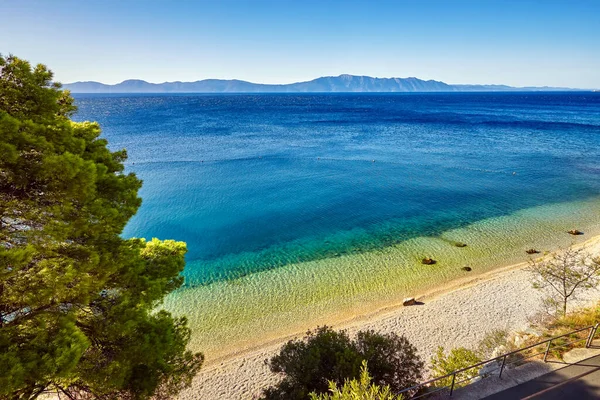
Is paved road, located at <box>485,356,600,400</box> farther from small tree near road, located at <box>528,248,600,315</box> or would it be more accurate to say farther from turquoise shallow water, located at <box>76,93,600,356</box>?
turquoise shallow water, located at <box>76,93,600,356</box>

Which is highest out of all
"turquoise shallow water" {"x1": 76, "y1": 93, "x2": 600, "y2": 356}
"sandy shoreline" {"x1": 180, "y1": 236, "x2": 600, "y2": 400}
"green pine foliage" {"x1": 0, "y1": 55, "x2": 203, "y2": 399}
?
"green pine foliage" {"x1": 0, "y1": 55, "x2": 203, "y2": 399}

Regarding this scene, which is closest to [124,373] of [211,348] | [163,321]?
[163,321]

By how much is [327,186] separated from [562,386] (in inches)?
1418

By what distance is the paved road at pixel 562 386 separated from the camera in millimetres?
9555

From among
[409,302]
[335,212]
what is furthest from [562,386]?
[335,212]

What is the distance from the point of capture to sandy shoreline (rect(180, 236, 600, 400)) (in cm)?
1605

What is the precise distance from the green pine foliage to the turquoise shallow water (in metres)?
10.5

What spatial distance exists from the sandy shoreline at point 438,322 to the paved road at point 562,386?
7.12 metres

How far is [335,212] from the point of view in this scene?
36.2 m

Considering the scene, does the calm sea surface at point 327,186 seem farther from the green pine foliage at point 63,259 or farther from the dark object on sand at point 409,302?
the green pine foliage at point 63,259

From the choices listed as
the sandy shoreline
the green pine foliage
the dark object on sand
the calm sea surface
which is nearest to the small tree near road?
the sandy shoreline

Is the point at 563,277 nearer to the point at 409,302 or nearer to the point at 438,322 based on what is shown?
the point at 438,322

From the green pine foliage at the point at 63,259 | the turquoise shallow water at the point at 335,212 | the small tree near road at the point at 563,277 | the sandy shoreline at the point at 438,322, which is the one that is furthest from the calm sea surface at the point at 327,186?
the green pine foliage at the point at 63,259

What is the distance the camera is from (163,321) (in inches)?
423
